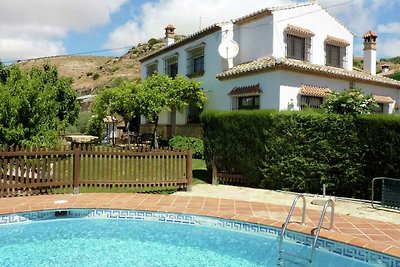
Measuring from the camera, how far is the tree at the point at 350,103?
40.8 feet

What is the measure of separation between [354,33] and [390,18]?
14.9 feet

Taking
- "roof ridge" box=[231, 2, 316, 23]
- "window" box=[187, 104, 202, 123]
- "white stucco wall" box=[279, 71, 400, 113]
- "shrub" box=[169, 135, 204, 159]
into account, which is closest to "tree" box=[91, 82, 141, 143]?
"shrub" box=[169, 135, 204, 159]

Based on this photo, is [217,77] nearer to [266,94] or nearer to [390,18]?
[266,94]

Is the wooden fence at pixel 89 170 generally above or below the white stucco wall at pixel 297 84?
below

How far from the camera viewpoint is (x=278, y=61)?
16.8 metres

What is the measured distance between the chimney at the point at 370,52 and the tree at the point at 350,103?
13800 mm

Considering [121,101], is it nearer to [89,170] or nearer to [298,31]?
[298,31]

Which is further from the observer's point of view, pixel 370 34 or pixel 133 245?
pixel 370 34

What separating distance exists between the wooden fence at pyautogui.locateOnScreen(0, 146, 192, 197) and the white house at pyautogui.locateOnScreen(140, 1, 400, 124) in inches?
319

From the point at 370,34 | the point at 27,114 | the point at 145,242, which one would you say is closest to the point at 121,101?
the point at 27,114

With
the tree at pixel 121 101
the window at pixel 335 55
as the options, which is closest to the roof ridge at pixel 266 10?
the window at pixel 335 55

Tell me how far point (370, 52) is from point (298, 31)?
8353 millimetres

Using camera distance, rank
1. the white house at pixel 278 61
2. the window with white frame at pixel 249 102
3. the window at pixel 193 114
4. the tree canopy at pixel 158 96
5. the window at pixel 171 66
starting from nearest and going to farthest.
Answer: the white house at pixel 278 61 → the window with white frame at pixel 249 102 → the tree canopy at pixel 158 96 → the window at pixel 193 114 → the window at pixel 171 66

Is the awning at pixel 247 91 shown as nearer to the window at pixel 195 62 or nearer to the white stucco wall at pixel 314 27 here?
the white stucco wall at pixel 314 27
